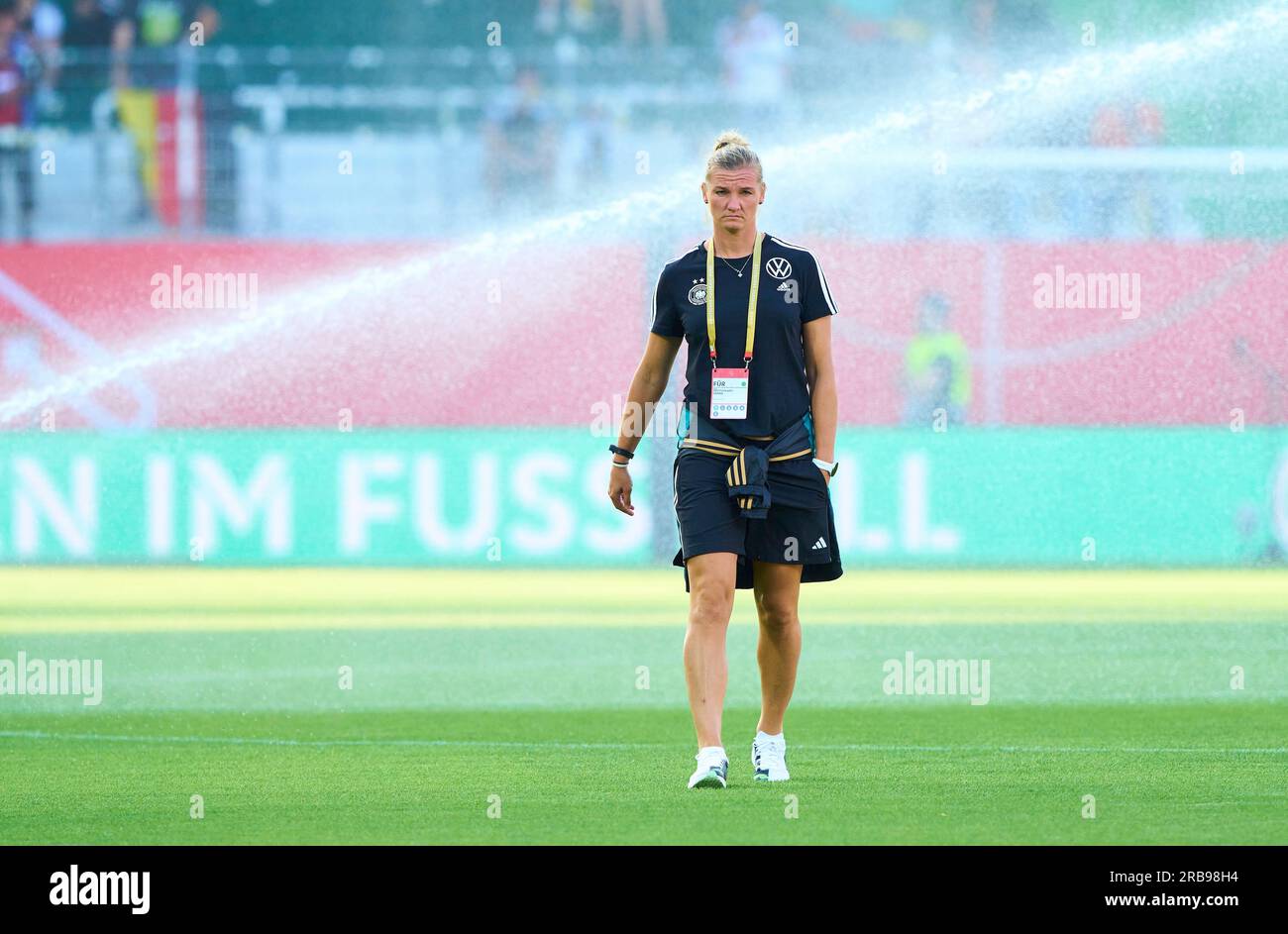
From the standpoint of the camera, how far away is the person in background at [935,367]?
20906 millimetres

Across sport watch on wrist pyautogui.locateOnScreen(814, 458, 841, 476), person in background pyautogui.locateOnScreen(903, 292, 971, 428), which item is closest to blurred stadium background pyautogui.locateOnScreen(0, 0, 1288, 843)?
person in background pyautogui.locateOnScreen(903, 292, 971, 428)

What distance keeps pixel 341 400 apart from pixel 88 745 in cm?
1104

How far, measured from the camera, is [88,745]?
9156 millimetres

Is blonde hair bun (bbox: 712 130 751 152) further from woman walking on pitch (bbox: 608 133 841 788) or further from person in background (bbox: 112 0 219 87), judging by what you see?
person in background (bbox: 112 0 219 87)

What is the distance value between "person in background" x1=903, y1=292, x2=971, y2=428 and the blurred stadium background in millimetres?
31

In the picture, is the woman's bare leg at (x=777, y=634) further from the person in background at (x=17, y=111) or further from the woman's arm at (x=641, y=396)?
the person in background at (x=17, y=111)

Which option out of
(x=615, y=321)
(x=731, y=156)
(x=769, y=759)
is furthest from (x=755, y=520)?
(x=615, y=321)

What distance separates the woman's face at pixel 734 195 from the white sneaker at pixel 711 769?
167 centimetres

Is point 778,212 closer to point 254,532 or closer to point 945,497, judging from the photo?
point 945,497

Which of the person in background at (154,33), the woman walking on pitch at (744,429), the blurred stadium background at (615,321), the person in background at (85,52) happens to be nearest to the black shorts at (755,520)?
the woman walking on pitch at (744,429)

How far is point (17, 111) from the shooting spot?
23344mm

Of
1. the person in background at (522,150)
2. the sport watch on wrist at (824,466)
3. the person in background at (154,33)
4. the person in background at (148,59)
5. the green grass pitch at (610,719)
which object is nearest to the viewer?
the green grass pitch at (610,719)

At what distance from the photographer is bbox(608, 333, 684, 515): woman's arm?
25.7ft

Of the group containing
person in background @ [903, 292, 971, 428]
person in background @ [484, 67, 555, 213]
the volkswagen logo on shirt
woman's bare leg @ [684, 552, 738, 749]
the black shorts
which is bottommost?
woman's bare leg @ [684, 552, 738, 749]
